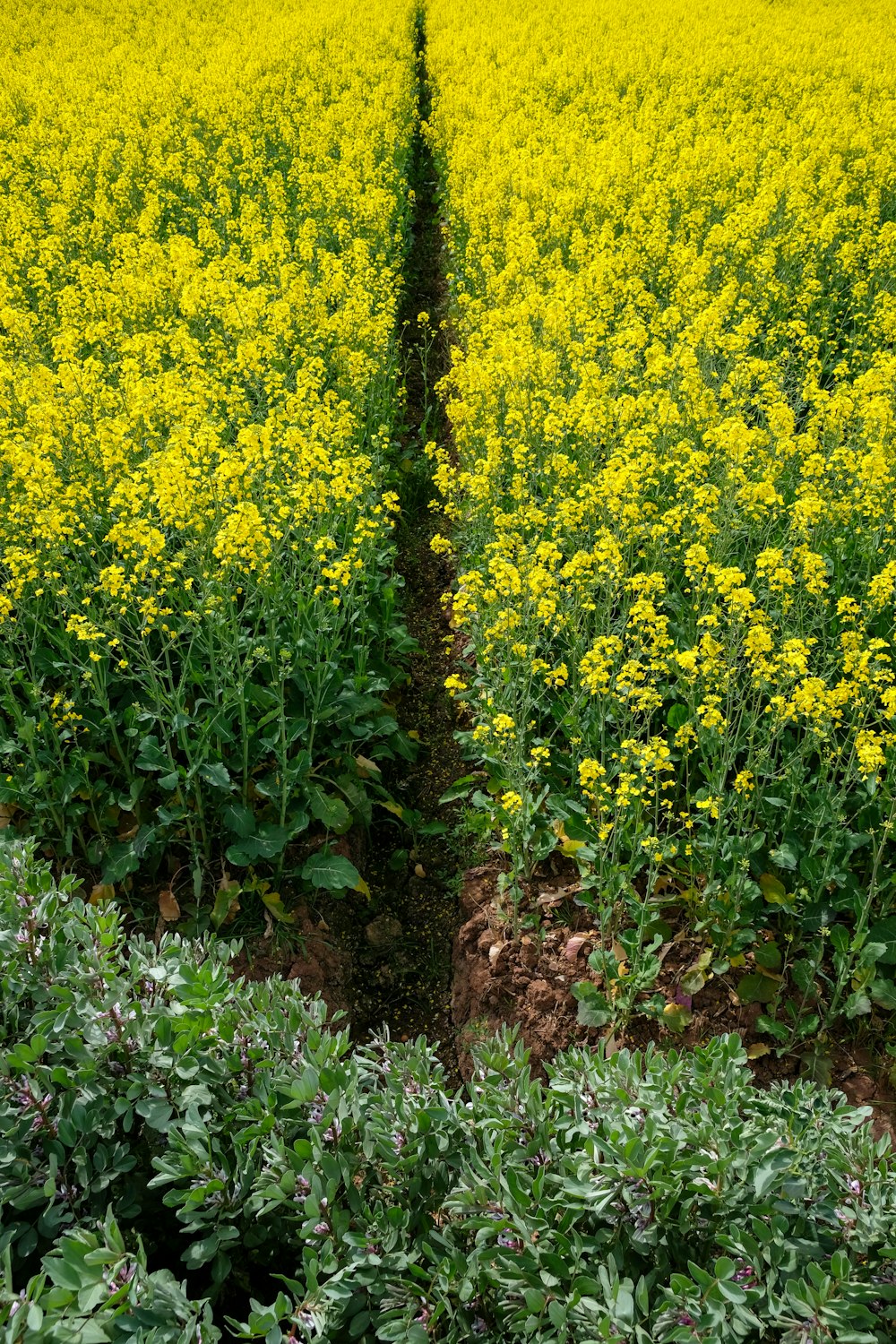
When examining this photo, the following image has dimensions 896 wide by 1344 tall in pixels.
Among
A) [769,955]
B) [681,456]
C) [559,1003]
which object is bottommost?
[559,1003]

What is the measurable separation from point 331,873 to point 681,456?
3036 mm

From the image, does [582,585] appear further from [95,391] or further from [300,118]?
[300,118]

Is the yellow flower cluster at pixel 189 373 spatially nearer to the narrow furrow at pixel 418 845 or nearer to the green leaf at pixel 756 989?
the narrow furrow at pixel 418 845

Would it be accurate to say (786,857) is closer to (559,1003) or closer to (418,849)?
(559,1003)

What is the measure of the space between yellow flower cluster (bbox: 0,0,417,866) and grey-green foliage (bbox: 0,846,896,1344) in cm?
172

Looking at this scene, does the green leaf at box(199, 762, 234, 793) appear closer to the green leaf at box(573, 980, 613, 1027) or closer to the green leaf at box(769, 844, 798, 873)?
the green leaf at box(573, 980, 613, 1027)

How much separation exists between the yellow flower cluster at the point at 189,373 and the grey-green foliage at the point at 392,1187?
Result: 1.72 m

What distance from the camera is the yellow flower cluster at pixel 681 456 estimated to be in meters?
3.37

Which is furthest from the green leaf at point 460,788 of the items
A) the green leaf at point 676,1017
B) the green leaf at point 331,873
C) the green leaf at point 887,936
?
the green leaf at point 887,936

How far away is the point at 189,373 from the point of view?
548 cm

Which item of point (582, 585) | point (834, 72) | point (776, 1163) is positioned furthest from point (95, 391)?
point (834, 72)

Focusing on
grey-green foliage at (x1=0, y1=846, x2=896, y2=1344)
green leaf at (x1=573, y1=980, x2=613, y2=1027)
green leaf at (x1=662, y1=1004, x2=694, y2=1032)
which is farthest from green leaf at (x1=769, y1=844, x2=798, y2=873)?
grey-green foliage at (x1=0, y1=846, x2=896, y2=1344)

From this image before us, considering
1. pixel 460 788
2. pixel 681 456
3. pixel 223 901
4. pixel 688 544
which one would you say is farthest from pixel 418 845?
pixel 681 456

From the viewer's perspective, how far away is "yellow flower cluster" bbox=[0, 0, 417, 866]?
12.4 ft
